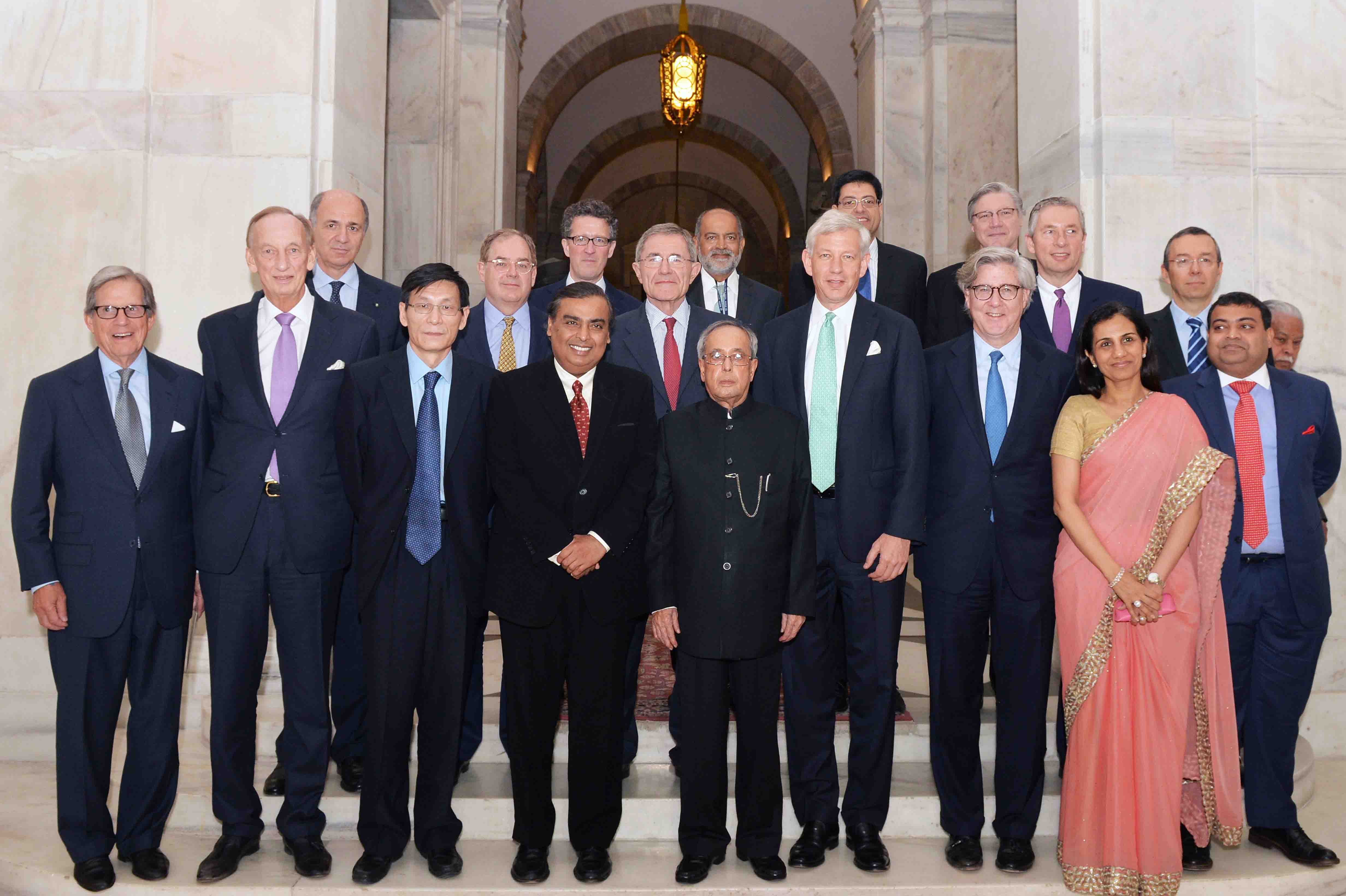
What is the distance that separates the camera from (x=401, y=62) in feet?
25.4

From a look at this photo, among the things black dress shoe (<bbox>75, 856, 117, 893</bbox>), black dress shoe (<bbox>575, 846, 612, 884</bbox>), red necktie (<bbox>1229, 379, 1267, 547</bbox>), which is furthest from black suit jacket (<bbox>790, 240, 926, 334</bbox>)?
black dress shoe (<bbox>75, 856, 117, 893</bbox>)

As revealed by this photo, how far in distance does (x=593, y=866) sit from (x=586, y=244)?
2.32 meters

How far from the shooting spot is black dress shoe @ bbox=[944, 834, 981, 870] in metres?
3.66

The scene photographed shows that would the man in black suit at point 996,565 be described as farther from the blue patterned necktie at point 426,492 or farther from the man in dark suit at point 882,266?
the blue patterned necktie at point 426,492

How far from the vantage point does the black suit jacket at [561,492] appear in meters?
3.47

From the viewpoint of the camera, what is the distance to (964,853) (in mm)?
3682

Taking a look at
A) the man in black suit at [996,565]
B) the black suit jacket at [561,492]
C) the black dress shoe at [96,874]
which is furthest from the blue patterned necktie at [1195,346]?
the black dress shoe at [96,874]

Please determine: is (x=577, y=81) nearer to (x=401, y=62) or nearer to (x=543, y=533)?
(x=401, y=62)

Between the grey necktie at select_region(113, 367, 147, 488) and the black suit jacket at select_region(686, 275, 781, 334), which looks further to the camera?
the black suit jacket at select_region(686, 275, 781, 334)

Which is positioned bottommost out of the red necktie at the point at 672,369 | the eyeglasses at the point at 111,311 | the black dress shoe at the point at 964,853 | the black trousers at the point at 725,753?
the black dress shoe at the point at 964,853

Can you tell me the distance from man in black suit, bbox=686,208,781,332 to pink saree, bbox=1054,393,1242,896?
5.39 ft

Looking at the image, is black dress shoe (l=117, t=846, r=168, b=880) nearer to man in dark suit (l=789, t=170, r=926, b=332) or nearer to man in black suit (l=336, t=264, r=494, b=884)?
man in black suit (l=336, t=264, r=494, b=884)

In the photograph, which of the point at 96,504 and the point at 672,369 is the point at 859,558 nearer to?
the point at 672,369

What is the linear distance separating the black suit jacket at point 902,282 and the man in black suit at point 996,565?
36.5 inches
